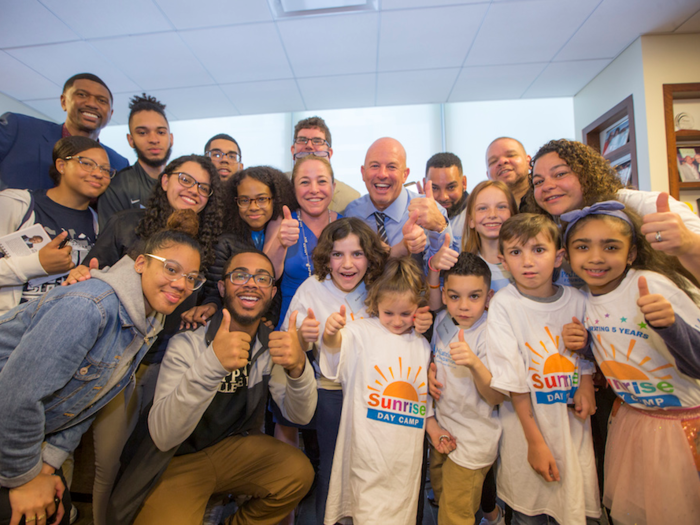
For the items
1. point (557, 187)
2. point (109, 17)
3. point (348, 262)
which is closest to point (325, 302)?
point (348, 262)

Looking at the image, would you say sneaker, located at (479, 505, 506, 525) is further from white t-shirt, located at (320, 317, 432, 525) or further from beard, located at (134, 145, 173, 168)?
beard, located at (134, 145, 173, 168)

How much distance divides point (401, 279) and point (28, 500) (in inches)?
70.0

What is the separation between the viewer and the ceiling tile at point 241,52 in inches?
148

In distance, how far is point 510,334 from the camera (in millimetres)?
1650

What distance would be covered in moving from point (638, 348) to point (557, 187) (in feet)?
2.81

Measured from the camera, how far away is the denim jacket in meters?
1.31

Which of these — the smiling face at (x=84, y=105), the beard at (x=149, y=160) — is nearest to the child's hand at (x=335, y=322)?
the beard at (x=149, y=160)

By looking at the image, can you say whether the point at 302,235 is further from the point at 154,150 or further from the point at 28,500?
the point at 28,500

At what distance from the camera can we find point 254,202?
7.66ft

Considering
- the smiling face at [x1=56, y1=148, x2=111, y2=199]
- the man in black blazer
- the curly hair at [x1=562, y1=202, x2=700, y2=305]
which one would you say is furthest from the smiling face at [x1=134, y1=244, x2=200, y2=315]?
the curly hair at [x1=562, y1=202, x2=700, y2=305]

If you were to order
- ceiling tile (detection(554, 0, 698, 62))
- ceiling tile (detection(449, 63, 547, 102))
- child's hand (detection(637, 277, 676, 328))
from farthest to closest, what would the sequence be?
ceiling tile (detection(449, 63, 547, 102)) → ceiling tile (detection(554, 0, 698, 62)) → child's hand (detection(637, 277, 676, 328))

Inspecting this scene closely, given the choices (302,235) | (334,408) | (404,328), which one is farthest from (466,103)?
(334,408)

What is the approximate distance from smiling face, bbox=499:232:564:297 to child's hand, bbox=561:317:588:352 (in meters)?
0.19

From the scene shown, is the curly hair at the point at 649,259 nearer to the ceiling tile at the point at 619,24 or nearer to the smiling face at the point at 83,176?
the smiling face at the point at 83,176
